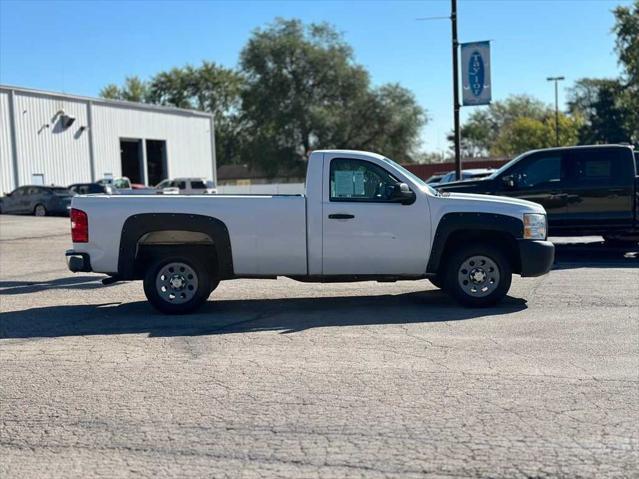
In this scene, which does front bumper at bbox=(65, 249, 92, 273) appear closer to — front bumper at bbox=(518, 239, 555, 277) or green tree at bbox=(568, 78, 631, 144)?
front bumper at bbox=(518, 239, 555, 277)

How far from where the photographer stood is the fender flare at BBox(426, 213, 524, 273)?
956 centimetres

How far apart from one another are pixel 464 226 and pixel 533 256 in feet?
3.17

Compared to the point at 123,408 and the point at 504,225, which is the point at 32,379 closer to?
the point at 123,408

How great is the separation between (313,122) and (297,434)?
5808cm

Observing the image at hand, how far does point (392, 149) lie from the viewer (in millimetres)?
65625

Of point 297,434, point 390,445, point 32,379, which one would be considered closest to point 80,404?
point 32,379

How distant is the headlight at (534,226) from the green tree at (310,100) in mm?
53301

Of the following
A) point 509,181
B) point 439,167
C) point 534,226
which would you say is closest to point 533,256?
point 534,226

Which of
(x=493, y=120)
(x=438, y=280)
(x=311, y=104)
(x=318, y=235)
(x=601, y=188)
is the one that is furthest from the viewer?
(x=493, y=120)

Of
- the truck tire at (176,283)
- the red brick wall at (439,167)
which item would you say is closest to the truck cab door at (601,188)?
the truck tire at (176,283)

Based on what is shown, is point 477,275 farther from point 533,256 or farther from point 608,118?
point 608,118

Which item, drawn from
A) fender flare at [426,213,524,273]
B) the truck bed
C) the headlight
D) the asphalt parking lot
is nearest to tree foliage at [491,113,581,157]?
the headlight

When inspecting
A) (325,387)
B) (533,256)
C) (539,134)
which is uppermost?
(539,134)

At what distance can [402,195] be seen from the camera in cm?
942
